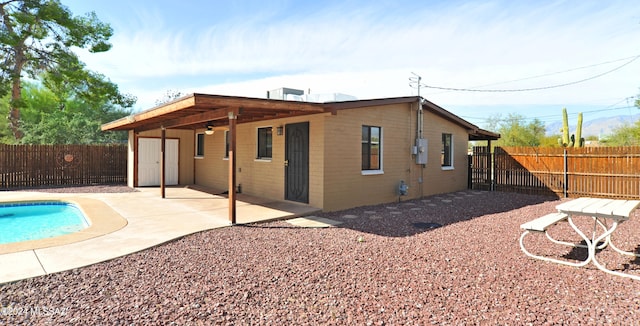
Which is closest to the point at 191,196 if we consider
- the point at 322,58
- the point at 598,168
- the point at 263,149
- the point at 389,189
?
the point at 263,149

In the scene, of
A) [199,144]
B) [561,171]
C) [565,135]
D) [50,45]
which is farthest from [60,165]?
[565,135]

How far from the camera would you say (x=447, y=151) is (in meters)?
12.0

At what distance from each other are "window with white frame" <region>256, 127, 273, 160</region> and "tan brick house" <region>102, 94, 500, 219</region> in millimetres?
28

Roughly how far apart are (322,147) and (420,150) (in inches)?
150

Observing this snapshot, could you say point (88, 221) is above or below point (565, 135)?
below

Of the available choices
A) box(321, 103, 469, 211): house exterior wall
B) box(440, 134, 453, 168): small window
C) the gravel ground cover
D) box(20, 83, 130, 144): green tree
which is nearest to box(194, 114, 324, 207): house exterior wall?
box(321, 103, 469, 211): house exterior wall

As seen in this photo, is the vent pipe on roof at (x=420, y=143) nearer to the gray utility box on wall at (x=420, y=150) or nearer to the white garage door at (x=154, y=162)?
the gray utility box on wall at (x=420, y=150)

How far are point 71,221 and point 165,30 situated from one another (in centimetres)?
814

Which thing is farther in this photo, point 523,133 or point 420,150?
point 523,133

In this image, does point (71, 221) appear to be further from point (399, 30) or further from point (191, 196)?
point (399, 30)

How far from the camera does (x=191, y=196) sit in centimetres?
998

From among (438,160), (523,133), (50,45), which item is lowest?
(438,160)

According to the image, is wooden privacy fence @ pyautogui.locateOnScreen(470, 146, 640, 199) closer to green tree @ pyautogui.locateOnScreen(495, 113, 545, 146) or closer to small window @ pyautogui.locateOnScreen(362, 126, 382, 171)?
small window @ pyautogui.locateOnScreen(362, 126, 382, 171)

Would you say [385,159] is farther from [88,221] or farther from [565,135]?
[565,135]
